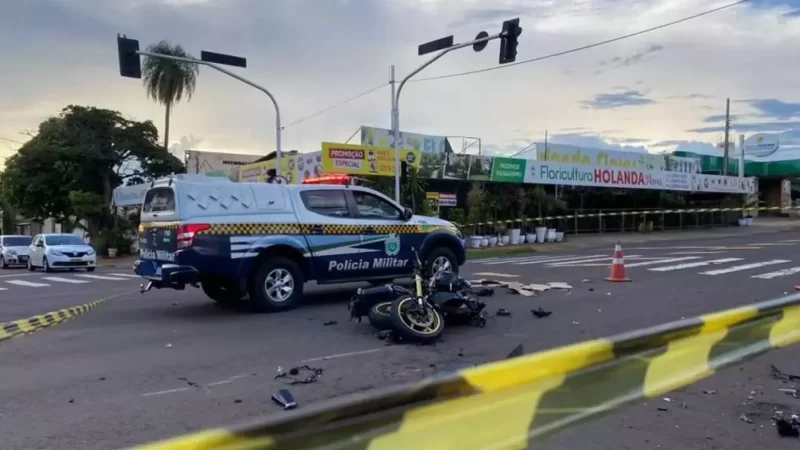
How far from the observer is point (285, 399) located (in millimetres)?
5590

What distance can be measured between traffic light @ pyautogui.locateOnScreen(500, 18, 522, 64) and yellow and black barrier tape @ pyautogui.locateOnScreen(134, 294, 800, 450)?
49.3ft

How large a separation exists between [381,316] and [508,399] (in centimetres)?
587

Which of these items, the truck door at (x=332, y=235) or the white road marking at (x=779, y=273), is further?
the white road marking at (x=779, y=273)

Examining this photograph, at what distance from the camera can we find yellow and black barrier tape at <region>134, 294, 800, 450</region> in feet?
6.51

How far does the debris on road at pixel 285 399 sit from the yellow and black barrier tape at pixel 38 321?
16.4 feet

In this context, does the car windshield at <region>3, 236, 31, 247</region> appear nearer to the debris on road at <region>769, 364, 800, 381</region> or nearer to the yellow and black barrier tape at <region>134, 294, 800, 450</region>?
the debris on road at <region>769, 364, 800, 381</region>

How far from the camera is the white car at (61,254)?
995 inches

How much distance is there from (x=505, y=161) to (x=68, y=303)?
21.0m

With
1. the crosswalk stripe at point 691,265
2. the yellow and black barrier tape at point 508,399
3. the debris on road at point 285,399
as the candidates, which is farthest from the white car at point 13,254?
the yellow and black barrier tape at point 508,399

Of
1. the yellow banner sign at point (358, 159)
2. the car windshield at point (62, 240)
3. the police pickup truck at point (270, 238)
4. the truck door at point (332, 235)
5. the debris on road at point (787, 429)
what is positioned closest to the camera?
the debris on road at point (787, 429)

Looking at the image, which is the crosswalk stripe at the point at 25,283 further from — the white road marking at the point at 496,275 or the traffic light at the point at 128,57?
the white road marking at the point at 496,275

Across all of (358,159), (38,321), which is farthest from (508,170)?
(38,321)

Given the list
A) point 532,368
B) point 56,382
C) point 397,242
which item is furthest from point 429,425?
point 397,242

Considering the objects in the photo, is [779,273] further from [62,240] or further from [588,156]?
[62,240]
